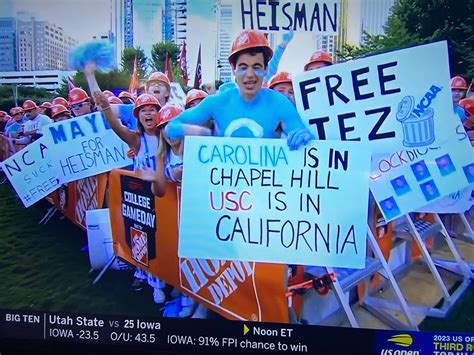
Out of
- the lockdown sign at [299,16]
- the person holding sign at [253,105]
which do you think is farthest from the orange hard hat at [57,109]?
the lockdown sign at [299,16]

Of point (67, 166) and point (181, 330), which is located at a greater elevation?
point (67, 166)

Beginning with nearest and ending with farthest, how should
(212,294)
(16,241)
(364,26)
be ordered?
(364,26), (212,294), (16,241)

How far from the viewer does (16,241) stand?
2.41 metres

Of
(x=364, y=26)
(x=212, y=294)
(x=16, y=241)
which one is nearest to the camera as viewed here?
(x=364, y=26)

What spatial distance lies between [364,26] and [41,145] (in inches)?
67.6

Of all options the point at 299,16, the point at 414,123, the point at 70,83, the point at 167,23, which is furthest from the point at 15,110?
the point at 414,123

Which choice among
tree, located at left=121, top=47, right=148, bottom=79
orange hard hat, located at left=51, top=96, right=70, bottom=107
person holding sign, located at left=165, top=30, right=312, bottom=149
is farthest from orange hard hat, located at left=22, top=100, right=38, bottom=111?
person holding sign, located at left=165, top=30, right=312, bottom=149

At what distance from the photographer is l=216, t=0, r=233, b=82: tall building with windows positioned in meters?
2.13

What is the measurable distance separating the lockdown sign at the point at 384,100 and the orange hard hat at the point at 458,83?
0.03 meters

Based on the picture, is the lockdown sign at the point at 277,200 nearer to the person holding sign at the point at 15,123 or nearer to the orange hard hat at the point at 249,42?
the orange hard hat at the point at 249,42

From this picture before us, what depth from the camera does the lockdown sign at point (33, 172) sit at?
2393 millimetres

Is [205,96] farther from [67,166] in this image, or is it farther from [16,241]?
[16,241]

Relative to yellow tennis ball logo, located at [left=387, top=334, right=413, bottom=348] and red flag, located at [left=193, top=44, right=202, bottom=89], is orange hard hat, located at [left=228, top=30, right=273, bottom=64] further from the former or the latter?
yellow tennis ball logo, located at [left=387, top=334, right=413, bottom=348]

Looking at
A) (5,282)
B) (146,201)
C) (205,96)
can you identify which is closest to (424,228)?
(205,96)
